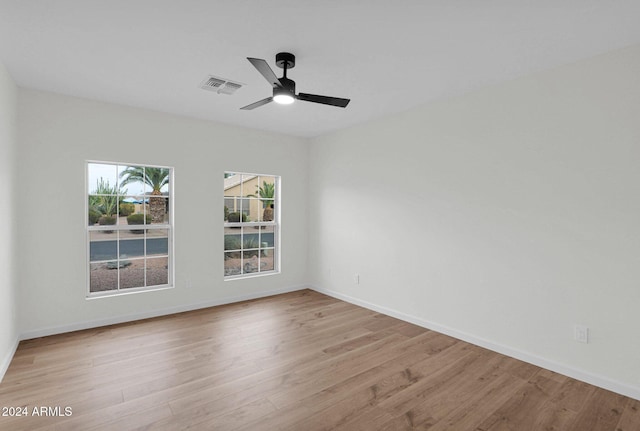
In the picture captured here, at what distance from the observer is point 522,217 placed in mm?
3139

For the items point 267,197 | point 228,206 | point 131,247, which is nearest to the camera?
point 131,247

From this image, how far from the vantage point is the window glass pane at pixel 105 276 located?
4305 millimetres

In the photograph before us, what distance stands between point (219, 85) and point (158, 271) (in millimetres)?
2684

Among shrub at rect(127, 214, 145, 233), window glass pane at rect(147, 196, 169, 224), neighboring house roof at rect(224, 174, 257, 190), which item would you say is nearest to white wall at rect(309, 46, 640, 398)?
neighboring house roof at rect(224, 174, 257, 190)

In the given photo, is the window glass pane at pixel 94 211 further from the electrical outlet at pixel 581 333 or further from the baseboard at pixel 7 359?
the electrical outlet at pixel 581 333

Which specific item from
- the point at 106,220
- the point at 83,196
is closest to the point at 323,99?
the point at 83,196

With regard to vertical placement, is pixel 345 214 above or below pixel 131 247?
above

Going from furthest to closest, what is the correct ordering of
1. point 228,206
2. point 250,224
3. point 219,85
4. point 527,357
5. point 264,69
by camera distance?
point 250,224 < point 228,206 < point 219,85 < point 527,357 < point 264,69

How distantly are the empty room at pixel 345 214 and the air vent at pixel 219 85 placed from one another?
0.11 feet

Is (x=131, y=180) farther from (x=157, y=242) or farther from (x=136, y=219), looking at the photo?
(x=157, y=242)

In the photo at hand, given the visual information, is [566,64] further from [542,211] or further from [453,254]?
[453,254]

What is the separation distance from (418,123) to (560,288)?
2.30m

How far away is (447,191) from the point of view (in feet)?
12.3

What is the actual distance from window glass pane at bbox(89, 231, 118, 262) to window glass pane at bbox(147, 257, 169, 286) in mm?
475
